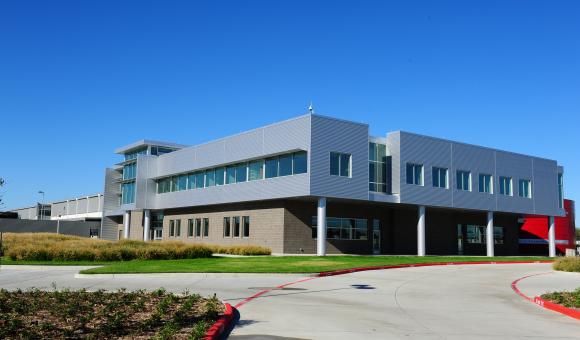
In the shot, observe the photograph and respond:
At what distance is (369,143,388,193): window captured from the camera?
4216cm

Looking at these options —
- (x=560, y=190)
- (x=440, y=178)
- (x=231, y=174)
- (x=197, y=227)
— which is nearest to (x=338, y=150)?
(x=231, y=174)

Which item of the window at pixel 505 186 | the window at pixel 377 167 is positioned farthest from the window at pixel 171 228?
the window at pixel 505 186

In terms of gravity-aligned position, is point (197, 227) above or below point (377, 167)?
below

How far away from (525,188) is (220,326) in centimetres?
4919

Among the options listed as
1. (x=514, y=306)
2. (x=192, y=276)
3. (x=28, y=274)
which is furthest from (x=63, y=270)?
(x=514, y=306)

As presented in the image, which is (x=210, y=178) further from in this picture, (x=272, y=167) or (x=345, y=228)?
(x=345, y=228)

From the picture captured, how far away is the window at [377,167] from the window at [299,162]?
6596 mm

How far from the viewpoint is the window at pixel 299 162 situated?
3753 centimetres

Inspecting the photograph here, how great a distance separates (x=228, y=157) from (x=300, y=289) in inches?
1118

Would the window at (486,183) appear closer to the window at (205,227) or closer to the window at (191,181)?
the window at (205,227)

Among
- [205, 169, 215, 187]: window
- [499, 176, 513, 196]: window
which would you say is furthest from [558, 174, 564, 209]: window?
[205, 169, 215, 187]: window

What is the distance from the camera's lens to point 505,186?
51.3 metres

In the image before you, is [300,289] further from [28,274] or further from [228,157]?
[228,157]

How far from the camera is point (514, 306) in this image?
15219 millimetres
